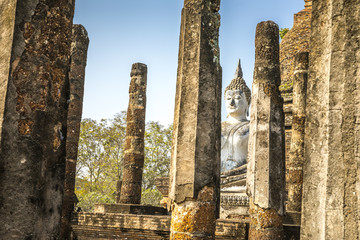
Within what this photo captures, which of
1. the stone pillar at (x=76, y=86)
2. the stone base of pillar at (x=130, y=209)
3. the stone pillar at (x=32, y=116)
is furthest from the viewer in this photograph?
the stone base of pillar at (x=130, y=209)

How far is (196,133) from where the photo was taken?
5301 mm

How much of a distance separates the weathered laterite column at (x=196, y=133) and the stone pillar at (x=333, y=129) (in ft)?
6.60

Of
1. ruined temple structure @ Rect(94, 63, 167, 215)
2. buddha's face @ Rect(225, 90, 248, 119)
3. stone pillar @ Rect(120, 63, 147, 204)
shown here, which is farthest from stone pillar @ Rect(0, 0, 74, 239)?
buddha's face @ Rect(225, 90, 248, 119)

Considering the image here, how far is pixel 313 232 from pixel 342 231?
0.73 feet

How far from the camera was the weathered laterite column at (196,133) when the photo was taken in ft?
17.1

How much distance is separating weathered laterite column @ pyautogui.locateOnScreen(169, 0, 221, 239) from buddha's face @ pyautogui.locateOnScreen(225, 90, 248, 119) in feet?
25.6

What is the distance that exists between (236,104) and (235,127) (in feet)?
2.40

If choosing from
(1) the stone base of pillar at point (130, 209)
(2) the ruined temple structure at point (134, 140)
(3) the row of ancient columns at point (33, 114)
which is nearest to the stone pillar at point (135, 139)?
(2) the ruined temple structure at point (134, 140)

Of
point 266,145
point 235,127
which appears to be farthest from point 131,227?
point 235,127

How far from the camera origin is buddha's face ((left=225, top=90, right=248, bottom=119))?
13.5m

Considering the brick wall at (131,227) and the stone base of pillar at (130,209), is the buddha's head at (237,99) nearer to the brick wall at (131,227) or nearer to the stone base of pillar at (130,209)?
the stone base of pillar at (130,209)

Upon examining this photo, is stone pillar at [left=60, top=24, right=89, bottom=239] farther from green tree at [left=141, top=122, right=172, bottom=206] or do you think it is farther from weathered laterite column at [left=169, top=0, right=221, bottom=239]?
green tree at [left=141, top=122, right=172, bottom=206]

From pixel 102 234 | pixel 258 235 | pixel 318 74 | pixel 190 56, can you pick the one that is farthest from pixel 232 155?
pixel 318 74

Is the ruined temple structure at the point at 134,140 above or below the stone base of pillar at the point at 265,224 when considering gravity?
above
